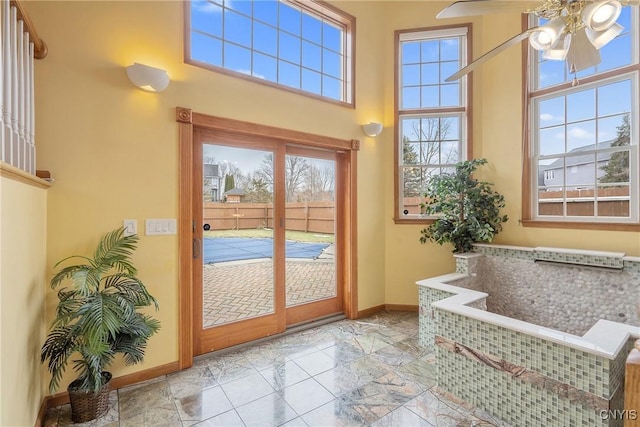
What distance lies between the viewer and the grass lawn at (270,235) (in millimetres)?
2838

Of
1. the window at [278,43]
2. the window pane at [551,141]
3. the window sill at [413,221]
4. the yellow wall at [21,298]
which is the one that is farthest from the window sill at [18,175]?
the window pane at [551,141]

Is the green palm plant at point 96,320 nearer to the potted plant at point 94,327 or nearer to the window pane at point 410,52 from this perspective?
the potted plant at point 94,327

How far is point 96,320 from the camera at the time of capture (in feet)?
5.49

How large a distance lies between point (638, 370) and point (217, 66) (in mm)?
3224

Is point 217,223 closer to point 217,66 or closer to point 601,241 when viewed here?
point 217,66

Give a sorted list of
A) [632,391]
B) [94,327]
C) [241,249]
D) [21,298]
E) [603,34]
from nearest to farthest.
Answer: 1. [632,391]
2. [21,298]
3. [94,327]
4. [603,34]
5. [241,249]

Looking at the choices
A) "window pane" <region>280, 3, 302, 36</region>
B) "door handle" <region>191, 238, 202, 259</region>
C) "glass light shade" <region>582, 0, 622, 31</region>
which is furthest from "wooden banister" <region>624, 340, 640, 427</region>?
"window pane" <region>280, 3, 302, 36</region>

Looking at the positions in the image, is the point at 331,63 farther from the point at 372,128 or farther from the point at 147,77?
the point at 147,77

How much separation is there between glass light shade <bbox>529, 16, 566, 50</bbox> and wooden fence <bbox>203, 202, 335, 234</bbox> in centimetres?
236

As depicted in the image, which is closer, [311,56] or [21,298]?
[21,298]

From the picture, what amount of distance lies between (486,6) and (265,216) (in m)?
2.46

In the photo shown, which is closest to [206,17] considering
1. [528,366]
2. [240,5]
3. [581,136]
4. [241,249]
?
[240,5]

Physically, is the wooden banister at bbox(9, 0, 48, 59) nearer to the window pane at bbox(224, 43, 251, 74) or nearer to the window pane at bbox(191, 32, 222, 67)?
the window pane at bbox(191, 32, 222, 67)

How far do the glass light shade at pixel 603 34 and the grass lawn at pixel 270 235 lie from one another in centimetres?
277
